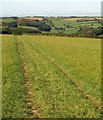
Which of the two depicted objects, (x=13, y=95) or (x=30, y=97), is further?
(x=13, y=95)

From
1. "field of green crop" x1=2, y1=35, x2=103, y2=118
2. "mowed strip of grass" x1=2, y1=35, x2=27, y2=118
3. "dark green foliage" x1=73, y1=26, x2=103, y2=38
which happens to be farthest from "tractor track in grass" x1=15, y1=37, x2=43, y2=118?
"dark green foliage" x1=73, y1=26, x2=103, y2=38

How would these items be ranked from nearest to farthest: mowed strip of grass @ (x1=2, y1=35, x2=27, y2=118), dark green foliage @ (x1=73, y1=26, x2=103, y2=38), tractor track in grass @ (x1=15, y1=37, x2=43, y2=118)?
1. mowed strip of grass @ (x1=2, y1=35, x2=27, y2=118)
2. tractor track in grass @ (x1=15, y1=37, x2=43, y2=118)
3. dark green foliage @ (x1=73, y1=26, x2=103, y2=38)

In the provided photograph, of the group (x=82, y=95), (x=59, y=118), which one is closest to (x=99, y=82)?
(x=82, y=95)

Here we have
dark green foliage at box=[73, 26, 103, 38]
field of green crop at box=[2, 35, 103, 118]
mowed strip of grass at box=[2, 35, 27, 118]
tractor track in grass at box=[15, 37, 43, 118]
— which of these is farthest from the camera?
dark green foliage at box=[73, 26, 103, 38]

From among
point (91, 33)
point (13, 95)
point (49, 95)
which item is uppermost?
point (13, 95)

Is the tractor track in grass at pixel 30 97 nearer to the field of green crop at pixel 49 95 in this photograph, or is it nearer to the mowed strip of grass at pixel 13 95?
the field of green crop at pixel 49 95

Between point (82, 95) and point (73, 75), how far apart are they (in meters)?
6.97

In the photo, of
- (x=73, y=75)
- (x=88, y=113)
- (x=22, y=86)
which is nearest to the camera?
(x=88, y=113)

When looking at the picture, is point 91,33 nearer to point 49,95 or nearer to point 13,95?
point 49,95

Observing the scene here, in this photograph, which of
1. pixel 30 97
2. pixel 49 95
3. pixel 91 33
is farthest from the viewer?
pixel 91 33

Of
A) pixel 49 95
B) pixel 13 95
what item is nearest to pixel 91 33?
pixel 49 95

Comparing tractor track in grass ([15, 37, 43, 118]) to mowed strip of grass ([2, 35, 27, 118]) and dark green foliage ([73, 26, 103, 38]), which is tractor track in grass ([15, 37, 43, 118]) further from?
dark green foliage ([73, 26, 103, 38])

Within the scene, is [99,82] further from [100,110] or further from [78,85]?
A: [100,110]

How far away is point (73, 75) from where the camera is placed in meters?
23.5
